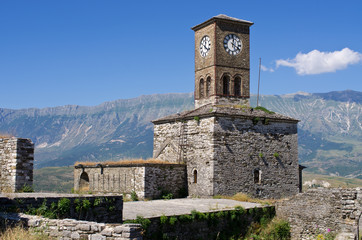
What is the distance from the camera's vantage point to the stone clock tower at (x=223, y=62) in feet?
107

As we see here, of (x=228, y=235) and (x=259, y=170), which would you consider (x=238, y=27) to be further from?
(x=228, y=235)

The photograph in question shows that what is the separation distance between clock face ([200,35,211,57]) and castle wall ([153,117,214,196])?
241 inches

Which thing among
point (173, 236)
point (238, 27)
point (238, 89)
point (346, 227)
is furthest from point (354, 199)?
point (238, 27)

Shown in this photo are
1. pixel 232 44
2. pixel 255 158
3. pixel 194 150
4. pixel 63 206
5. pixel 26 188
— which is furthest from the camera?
pixel 232 44

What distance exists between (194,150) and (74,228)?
1869cm

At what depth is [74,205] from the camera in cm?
1475

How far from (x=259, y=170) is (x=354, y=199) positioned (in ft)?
31.4

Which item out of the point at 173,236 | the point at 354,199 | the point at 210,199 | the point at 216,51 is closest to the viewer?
the point at 173,236

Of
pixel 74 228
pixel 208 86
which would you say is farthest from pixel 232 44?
pixel 74 228

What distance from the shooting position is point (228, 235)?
2103 cm

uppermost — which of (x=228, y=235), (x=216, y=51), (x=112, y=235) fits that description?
(x=216, y=51)

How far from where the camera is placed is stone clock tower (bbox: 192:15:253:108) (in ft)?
107

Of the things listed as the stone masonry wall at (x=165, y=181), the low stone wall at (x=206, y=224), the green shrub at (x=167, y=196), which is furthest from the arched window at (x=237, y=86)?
the low stone wall at (x=206, y=224)

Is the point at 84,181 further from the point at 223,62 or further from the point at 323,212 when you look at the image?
the point at 323,212
